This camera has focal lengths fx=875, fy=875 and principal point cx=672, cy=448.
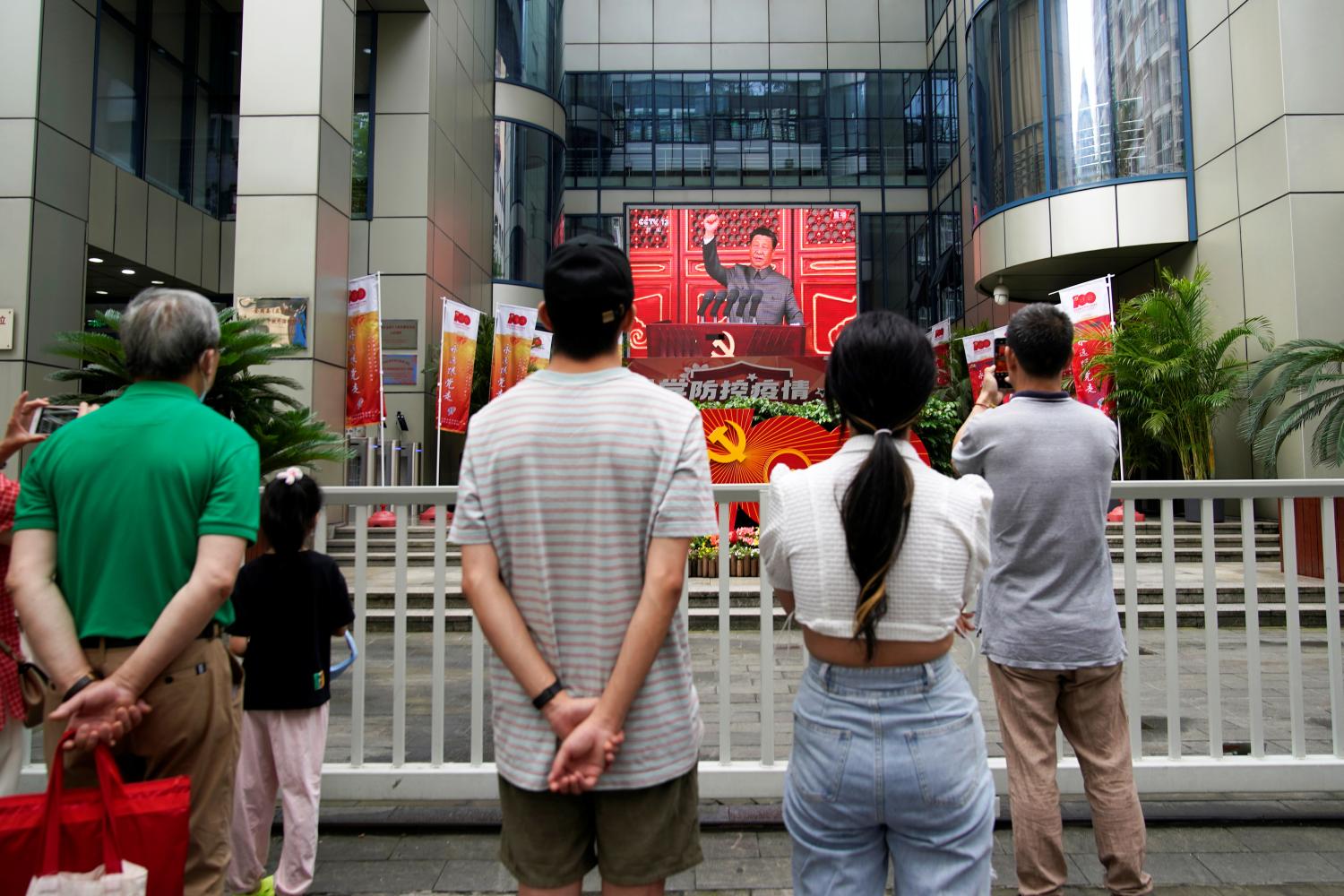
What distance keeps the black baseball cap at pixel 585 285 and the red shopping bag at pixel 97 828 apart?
1334mm

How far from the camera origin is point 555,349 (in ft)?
6.28

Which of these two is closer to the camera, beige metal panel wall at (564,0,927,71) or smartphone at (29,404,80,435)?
smartphone at (29,404,80,435)

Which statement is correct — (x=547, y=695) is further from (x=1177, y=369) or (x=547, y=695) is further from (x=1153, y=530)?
(x=1153, y=530)

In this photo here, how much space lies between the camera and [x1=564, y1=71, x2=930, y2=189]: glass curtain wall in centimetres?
2925

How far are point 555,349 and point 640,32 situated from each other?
30692mm

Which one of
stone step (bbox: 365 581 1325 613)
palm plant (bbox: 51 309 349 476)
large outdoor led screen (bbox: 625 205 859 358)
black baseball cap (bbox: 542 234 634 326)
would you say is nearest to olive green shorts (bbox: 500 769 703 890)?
black baseball cap (bbox: 542 234 634 326)

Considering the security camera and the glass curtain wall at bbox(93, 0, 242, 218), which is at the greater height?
the glass curtain wall at bbox(93, 0, 242, 218)

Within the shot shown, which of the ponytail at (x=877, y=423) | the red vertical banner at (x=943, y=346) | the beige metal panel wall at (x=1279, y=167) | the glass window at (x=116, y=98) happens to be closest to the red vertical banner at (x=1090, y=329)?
the beige metal panel wall at (x=1279, y=167)

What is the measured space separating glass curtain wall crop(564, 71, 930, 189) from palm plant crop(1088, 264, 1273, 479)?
56.9 feet

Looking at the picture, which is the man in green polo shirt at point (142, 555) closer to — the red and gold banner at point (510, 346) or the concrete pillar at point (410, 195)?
the red and gold banner at point (510, 346)

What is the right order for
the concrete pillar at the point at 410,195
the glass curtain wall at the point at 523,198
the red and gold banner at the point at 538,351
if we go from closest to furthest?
the concrete pillar at the point at 410,195
the red and gold banner at the point at 538,351
the glass curtain wall at the point at 523,198

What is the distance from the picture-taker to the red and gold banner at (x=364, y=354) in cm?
1284

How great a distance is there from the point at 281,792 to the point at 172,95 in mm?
15578

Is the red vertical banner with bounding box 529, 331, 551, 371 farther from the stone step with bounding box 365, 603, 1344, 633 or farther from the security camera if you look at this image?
the security camera
